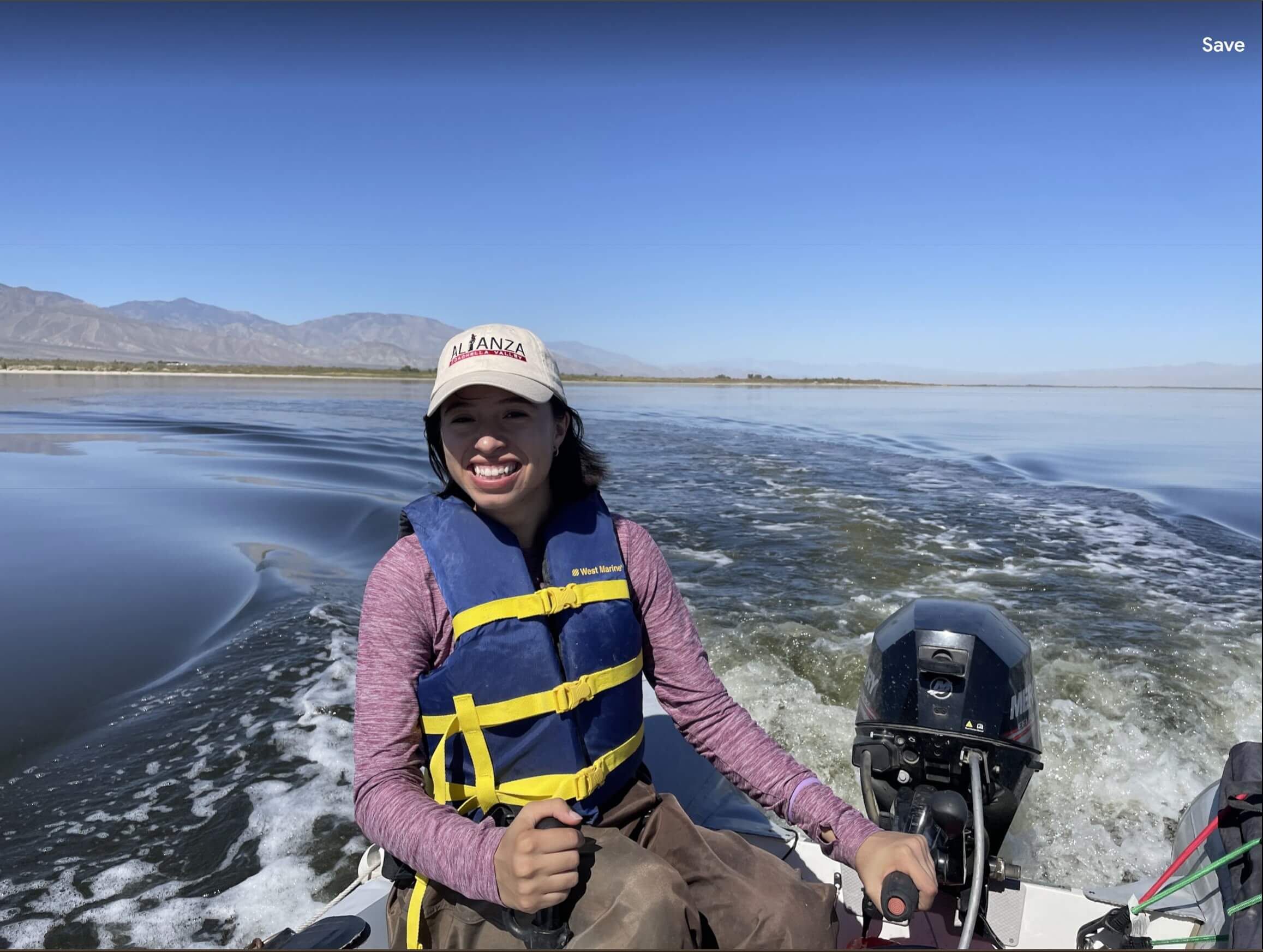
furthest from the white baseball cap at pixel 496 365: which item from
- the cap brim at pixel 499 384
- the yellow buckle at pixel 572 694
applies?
the yellow buckle at pixel 572 694

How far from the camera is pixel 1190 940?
174 cm

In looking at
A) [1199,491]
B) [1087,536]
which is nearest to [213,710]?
[1087,536]

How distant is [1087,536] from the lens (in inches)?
333

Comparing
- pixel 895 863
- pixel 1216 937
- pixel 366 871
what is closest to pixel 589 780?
pixel 895 863

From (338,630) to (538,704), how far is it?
3904mm

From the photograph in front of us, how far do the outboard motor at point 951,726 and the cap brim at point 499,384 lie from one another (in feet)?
5.17

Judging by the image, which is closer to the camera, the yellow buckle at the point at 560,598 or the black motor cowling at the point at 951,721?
the yellow buckle at the point at 560,598

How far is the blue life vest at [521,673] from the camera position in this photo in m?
1.70

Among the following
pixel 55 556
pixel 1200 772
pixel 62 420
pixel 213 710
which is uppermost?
pixel 62 420

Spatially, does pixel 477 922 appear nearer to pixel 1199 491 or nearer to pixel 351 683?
pixel 351 683

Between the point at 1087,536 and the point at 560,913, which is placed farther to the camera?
the point at 1087,536

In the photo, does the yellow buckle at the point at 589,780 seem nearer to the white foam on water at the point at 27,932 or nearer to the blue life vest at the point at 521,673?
the blue life vest at the point at 521,673

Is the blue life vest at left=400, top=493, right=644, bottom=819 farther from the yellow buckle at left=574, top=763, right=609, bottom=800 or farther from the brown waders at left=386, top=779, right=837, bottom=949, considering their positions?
the brown waders at left=386, top=779, right=837, bottom=949

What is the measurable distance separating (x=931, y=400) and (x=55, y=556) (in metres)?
48.5
